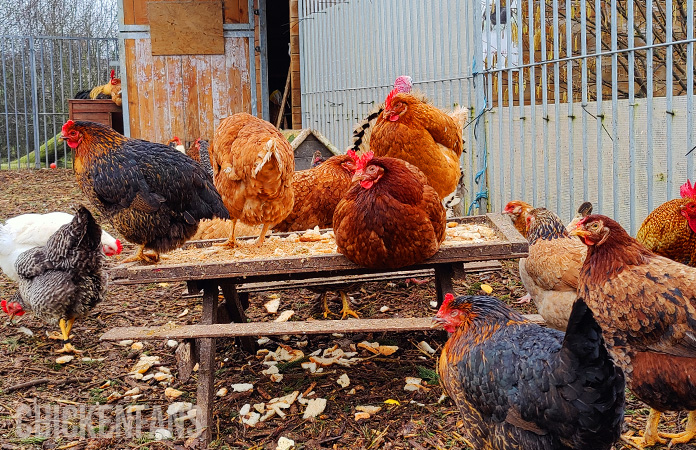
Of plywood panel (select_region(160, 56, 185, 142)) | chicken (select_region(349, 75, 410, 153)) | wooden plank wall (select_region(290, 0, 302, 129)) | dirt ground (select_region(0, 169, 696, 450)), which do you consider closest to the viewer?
dirt ground (select_region(0, 169, 696, 450))

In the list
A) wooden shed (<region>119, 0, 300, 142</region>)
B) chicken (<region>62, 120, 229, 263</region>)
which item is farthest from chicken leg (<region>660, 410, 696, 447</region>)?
wooden shed (<region>119, 0, 300, 142</region>)

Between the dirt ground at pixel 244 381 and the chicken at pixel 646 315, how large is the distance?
1.52 feet

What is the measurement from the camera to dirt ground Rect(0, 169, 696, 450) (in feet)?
11.9

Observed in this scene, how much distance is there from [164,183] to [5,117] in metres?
12.3

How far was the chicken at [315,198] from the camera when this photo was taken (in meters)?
5.63

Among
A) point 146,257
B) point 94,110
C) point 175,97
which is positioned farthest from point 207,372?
point 94,110

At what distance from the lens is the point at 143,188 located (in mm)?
4133

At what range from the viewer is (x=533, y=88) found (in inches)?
232

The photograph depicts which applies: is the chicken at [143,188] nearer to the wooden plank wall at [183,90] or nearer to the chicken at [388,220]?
the chicken at [388,220]

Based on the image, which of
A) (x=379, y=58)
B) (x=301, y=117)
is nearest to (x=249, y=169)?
(x=379, y=58)

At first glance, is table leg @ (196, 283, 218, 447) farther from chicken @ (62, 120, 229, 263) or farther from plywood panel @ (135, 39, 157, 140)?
plywood panel @ (135, 39, 157, 140)

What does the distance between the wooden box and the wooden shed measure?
1.10m

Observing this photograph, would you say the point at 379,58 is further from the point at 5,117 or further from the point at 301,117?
the point at 5,117

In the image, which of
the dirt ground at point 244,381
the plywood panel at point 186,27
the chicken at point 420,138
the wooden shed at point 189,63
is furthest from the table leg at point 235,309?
the plywood panel at point 186,27
